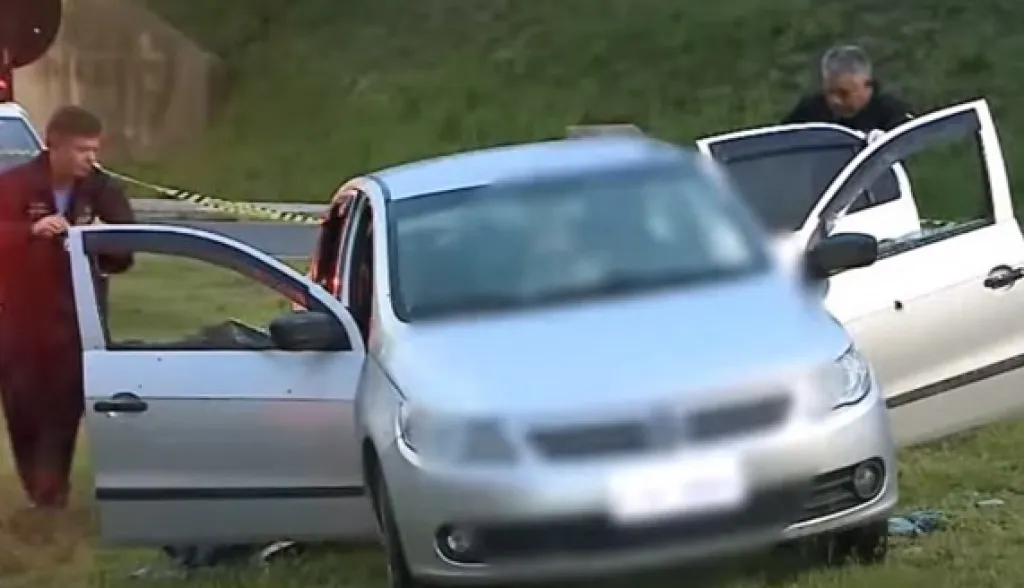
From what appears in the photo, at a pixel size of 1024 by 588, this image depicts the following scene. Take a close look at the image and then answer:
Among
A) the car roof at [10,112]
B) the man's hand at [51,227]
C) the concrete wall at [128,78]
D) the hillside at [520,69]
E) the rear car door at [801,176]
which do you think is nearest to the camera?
the rear car door at [801,176]

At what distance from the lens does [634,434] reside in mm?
5855

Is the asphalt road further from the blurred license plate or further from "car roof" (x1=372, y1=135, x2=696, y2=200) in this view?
the blurred license plate

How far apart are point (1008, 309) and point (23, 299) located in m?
3.88

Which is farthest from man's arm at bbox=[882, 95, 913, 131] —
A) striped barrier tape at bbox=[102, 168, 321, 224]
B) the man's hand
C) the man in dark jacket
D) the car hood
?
striped barrier tape at bbox=[102, 168, 321, 224]

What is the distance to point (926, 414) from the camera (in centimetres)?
791

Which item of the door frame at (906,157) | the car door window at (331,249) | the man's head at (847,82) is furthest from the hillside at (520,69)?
the car door window at (331,249)

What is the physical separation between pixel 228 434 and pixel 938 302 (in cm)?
268

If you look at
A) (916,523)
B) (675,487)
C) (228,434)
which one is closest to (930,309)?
(916,523)

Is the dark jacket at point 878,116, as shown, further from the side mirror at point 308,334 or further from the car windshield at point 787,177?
the side mirror at point 308,334

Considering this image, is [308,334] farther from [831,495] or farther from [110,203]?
[110,203]

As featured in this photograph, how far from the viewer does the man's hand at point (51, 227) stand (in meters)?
8.45

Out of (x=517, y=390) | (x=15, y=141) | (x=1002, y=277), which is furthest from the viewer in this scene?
(x=15, y=141)

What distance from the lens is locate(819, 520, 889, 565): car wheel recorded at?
6.69 metres

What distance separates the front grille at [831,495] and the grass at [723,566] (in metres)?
0.27
